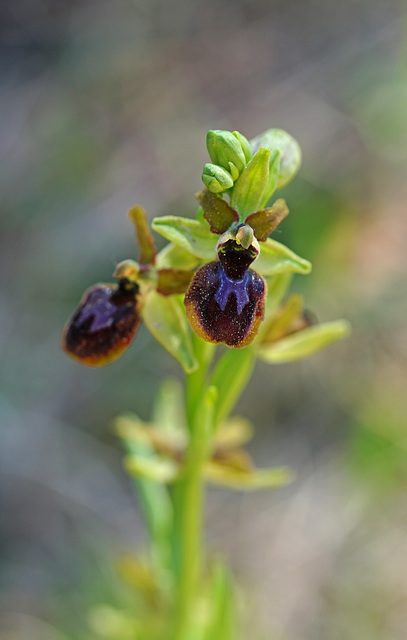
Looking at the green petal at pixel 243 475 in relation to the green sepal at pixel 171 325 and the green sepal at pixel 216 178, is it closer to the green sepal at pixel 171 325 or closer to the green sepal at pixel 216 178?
the green sepal at pixel 171 325

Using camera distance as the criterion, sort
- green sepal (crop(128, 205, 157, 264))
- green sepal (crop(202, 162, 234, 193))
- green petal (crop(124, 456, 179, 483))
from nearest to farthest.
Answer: green sepal (crop(202, 162, 234, 193))
green sepal (crop(128, 205, 157, 264))
green petal (crop(124, 456, 179, 483))

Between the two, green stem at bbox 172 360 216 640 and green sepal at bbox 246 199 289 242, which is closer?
green sepal at bbox 246 199 289 242

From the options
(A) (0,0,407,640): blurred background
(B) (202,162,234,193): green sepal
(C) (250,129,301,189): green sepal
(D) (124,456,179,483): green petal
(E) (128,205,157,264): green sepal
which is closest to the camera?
(B) (202,162,234,193): green sepal

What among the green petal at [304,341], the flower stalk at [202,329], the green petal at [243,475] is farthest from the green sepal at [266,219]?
the green petal at [243,475]

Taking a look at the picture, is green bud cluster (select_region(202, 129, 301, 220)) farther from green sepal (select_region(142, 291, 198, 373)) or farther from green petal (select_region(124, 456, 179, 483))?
green petal (select_region(124, 456, 179, 483))

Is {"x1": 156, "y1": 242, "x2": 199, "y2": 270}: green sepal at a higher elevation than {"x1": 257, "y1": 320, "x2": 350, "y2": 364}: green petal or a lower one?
higher

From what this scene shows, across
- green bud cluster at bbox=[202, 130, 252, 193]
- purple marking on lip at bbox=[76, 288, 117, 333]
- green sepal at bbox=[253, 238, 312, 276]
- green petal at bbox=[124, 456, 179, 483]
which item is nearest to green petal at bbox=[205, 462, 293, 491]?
green petal at bbox=[124, 456, 179, 483]

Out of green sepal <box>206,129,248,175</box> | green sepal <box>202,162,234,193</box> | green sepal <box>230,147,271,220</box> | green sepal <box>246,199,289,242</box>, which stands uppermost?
green sepal <box>206,129,248,175</box>

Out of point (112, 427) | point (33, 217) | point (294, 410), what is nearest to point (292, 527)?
point (294, 410)
